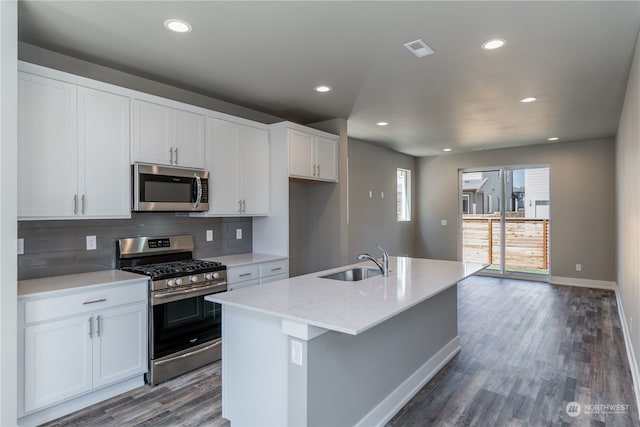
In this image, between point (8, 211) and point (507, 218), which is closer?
point (8, 211)

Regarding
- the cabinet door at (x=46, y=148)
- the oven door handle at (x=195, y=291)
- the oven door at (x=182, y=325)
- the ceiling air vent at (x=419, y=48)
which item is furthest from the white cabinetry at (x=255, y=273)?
the ceiling air vent at (x=419, y=48)

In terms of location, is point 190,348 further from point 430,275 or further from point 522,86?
point 522,86

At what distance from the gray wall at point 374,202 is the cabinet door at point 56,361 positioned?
14.0ft

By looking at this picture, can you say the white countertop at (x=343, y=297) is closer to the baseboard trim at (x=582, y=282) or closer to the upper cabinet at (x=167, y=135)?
the upper cabinet at (x=167, y=135)

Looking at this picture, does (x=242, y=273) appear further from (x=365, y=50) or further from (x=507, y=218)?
(x=507, y=218)

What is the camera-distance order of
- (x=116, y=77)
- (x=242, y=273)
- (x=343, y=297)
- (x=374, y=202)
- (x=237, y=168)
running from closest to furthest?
(x=343, y=297) < (x=116, y=77) < (x=242, y=273) < (x=237, y=168) < (x=374, y=202)

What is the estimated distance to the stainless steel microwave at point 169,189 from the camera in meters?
3.02

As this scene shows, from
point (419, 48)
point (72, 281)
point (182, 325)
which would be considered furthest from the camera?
point (182, 325)

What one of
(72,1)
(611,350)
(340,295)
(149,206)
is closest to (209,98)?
(149,206)

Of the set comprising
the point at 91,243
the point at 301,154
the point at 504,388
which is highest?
the point at 301,154

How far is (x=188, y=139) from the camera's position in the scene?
3.38 meters

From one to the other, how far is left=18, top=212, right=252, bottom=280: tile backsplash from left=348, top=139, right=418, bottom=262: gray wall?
2.97 metres

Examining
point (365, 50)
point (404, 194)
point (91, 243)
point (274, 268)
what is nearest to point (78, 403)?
point (91, 243)

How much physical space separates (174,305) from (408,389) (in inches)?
75.6
